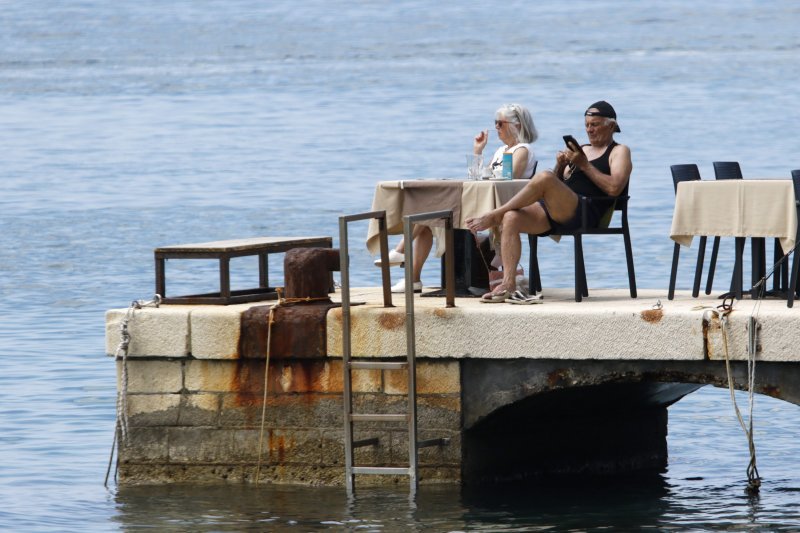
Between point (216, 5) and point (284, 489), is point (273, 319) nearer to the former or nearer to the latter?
point (284, 489)

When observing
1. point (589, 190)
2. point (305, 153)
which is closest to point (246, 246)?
point (589, 190)

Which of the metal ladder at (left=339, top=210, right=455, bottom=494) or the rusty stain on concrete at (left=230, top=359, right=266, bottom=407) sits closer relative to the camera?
the metal ladder at (left=339, top=210, right=455, bottom=494)

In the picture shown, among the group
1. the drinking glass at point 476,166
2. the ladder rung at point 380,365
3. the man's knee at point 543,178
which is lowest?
the ladder rung at point 380,365

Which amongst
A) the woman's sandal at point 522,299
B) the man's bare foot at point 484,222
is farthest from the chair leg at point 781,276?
the man's bare foot at point 484,222

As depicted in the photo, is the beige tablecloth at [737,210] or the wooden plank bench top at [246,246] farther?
the wooden plank bench top at [246,246]

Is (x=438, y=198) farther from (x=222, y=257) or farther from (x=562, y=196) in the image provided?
(x=222, y=257)

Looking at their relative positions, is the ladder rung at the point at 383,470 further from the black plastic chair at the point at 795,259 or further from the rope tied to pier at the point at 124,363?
the black plastic chair at the point at 795,259

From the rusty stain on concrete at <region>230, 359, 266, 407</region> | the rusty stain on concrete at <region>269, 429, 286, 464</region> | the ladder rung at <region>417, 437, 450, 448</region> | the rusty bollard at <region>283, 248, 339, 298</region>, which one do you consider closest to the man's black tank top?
the rusty bollard at <region>283, 248, 339, 298</region>

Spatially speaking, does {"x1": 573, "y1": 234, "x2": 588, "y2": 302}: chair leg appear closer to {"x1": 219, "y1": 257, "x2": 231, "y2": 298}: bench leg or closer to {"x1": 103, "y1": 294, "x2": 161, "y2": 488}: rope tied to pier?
{"x1": 219, "y1": 257, "x2": 231, "y2": 298}: bench leg

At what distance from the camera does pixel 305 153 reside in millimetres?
45438

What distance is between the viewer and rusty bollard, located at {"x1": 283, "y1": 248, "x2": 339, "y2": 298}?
1069 cm

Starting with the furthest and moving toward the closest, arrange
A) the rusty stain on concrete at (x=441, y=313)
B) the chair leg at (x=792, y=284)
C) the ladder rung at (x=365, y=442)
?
1. the ladder rung at (x=365, y=442)
2. the rusty stain on concrete at (x=441, y=313)
3. the chair leg at (x=792, y=284)

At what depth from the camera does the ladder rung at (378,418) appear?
10.1 metres

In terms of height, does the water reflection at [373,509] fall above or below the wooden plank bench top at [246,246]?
below
